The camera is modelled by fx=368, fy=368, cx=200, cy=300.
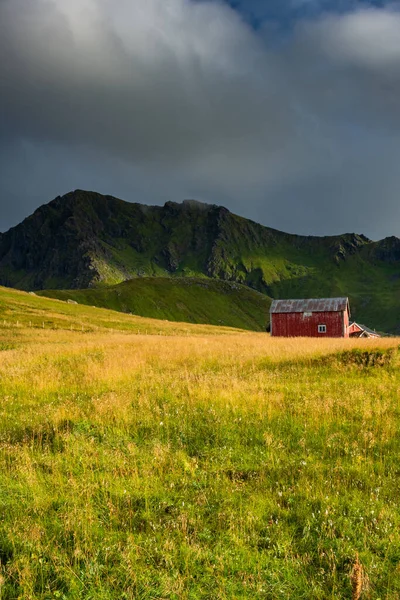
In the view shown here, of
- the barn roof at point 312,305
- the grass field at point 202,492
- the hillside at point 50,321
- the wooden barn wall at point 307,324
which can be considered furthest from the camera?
the barn roof at point 312,305

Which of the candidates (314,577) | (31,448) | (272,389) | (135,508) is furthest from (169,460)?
(272,389)

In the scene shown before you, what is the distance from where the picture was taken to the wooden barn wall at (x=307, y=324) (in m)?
65.3

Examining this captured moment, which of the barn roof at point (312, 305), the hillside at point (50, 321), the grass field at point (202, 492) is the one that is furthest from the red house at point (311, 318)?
the grass field at point (202, 492)

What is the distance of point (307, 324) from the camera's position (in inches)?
2625

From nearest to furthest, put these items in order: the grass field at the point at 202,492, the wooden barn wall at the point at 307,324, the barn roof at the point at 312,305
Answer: the grass field at the point at 202,492 < the wooden barn wall at the point at 307,324 < the barn roof at the point at 312,305

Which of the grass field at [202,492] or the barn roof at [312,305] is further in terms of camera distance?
the barn roof at [312,305]

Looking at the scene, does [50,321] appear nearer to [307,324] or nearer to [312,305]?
[307,324]

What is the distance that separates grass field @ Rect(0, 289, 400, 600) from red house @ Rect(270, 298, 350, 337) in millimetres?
56061

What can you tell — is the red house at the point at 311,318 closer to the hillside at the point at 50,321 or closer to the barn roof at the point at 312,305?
the barn roof at the point at 312,305

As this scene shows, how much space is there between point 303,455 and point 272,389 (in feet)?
15.9

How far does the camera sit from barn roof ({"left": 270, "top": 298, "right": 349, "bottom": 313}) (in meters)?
65.8

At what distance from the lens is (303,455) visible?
6980 mm

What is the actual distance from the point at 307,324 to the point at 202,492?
63.9m

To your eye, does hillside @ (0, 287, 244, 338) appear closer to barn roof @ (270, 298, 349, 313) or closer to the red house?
the red house
